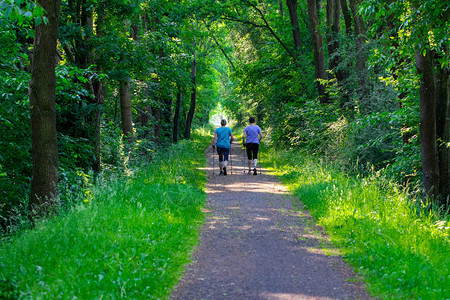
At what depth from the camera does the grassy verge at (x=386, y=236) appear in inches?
183

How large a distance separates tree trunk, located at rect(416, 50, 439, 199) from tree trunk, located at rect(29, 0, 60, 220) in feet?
22.5

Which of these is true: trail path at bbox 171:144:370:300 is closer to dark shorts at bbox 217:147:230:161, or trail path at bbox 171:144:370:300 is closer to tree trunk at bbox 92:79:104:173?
tree trunk at bbox 92:79:104:173

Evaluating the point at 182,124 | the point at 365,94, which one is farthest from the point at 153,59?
the point at 182,124

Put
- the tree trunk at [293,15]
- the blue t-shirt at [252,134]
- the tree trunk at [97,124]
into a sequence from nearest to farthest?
the tree trunk at [97,124]
the blue t-shirt at [252,134]
the tree trunk at [293,15]

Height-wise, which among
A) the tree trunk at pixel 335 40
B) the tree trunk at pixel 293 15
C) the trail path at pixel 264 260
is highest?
the tree trunk at pixel 293 15

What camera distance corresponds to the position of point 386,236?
234 inches

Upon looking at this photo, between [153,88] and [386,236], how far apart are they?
1502 cm

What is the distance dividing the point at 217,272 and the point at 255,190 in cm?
676

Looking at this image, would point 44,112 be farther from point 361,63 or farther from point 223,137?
point 361,63

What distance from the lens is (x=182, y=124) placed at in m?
35.8

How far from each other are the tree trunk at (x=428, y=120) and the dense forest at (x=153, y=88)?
0.8 inches

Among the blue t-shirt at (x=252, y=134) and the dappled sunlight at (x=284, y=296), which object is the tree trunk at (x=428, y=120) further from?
the blue t-shirt at (x=252, y=134)

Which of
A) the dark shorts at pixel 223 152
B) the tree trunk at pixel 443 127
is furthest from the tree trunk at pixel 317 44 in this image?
the tree trunk at pixel 443 127

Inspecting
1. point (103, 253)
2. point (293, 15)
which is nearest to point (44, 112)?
point (103, 253)
